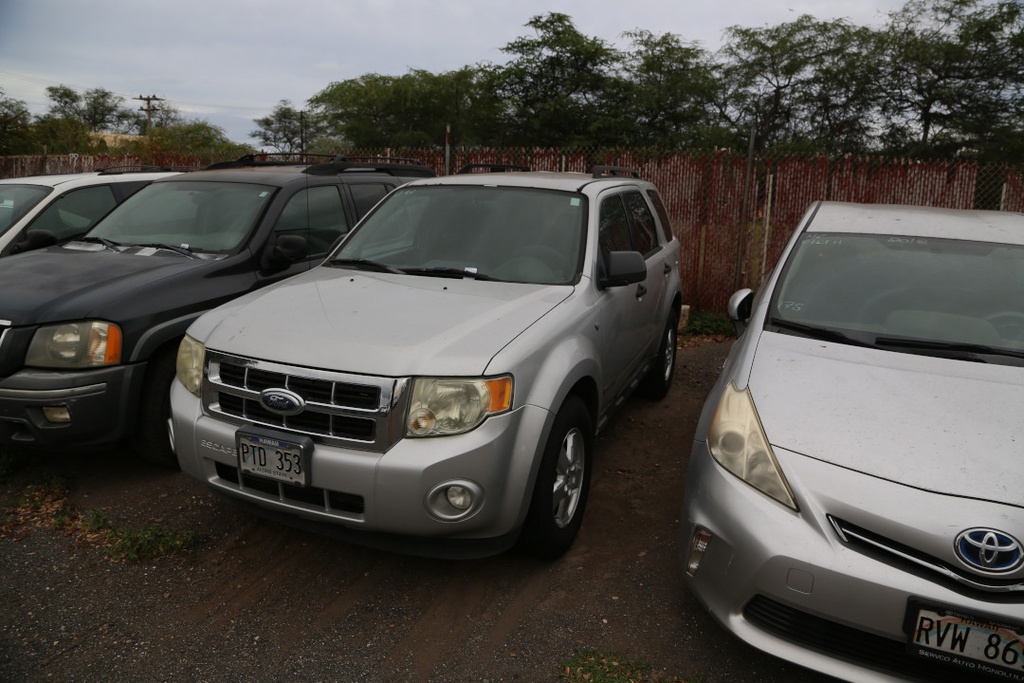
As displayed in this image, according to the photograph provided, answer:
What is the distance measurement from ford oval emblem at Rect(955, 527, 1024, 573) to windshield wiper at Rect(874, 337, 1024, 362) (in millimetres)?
1051

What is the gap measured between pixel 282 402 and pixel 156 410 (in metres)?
1.70

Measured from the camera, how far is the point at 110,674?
9.21ft

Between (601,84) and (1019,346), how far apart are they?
1131 inches

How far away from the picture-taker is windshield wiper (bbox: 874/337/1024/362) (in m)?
3.12

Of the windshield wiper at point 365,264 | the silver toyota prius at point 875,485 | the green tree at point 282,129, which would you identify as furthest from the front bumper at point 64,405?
the green tree at point 282,129

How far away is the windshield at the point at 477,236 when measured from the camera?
4078 mm

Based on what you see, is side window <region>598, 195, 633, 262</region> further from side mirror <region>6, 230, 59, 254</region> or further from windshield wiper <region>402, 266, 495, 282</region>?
side mirror <region>6, 230, 59, 254</region>

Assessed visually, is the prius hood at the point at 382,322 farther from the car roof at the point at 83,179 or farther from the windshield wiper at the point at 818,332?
the car roof at the point at 83,179

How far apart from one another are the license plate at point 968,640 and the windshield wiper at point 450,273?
2.48 metres

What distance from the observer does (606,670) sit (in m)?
2.87

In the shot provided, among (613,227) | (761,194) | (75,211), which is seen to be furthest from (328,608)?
(761,194)

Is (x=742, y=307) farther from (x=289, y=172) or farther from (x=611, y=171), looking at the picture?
(x=289, y=172)

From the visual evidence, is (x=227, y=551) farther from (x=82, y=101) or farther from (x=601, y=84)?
(x=82, y=101)

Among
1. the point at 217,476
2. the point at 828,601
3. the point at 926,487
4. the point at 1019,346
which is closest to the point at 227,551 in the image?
the point at 217,476
